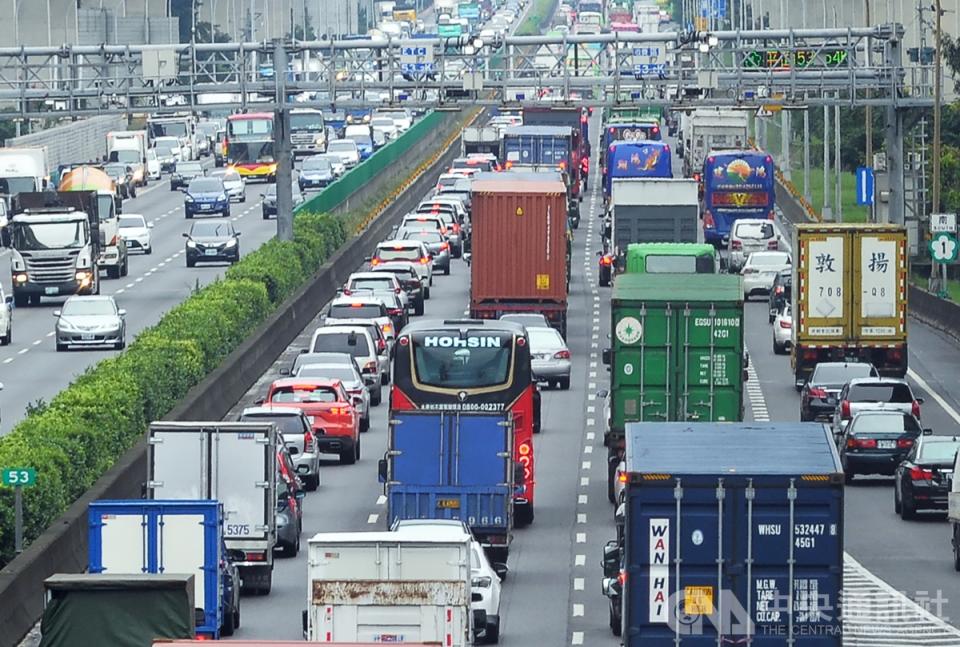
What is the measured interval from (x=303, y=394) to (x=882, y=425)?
8.94 m

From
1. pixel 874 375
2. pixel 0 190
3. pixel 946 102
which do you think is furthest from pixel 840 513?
pixel 0 190

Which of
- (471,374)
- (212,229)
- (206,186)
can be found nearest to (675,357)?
(471,374)

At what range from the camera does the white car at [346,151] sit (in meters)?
119

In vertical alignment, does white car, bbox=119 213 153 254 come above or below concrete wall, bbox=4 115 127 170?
below

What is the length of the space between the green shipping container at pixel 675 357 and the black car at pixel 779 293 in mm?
21512

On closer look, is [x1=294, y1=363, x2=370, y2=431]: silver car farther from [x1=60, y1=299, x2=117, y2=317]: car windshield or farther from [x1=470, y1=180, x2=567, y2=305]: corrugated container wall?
[x1=60, y1=299, x2=117, y2=317]: car windshield

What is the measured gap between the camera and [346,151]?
122m

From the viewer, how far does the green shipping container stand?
38500 mm

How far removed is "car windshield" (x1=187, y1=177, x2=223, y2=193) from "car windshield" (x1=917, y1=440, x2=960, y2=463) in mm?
63862

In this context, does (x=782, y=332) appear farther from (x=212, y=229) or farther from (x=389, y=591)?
(x=389, y=591)

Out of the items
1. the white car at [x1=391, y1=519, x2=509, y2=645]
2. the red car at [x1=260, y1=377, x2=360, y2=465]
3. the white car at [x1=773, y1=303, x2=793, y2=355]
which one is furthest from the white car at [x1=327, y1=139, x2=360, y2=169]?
the white car at [x1=391, y1=519, x2=509, y2=645]

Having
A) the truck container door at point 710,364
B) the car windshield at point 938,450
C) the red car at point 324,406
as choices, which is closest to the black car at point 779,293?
the red car at point 324,406

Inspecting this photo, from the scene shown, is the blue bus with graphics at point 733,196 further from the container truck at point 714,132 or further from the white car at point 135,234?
the container truck at point 714,132

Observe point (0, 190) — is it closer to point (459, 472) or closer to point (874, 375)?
point (874, 375)
